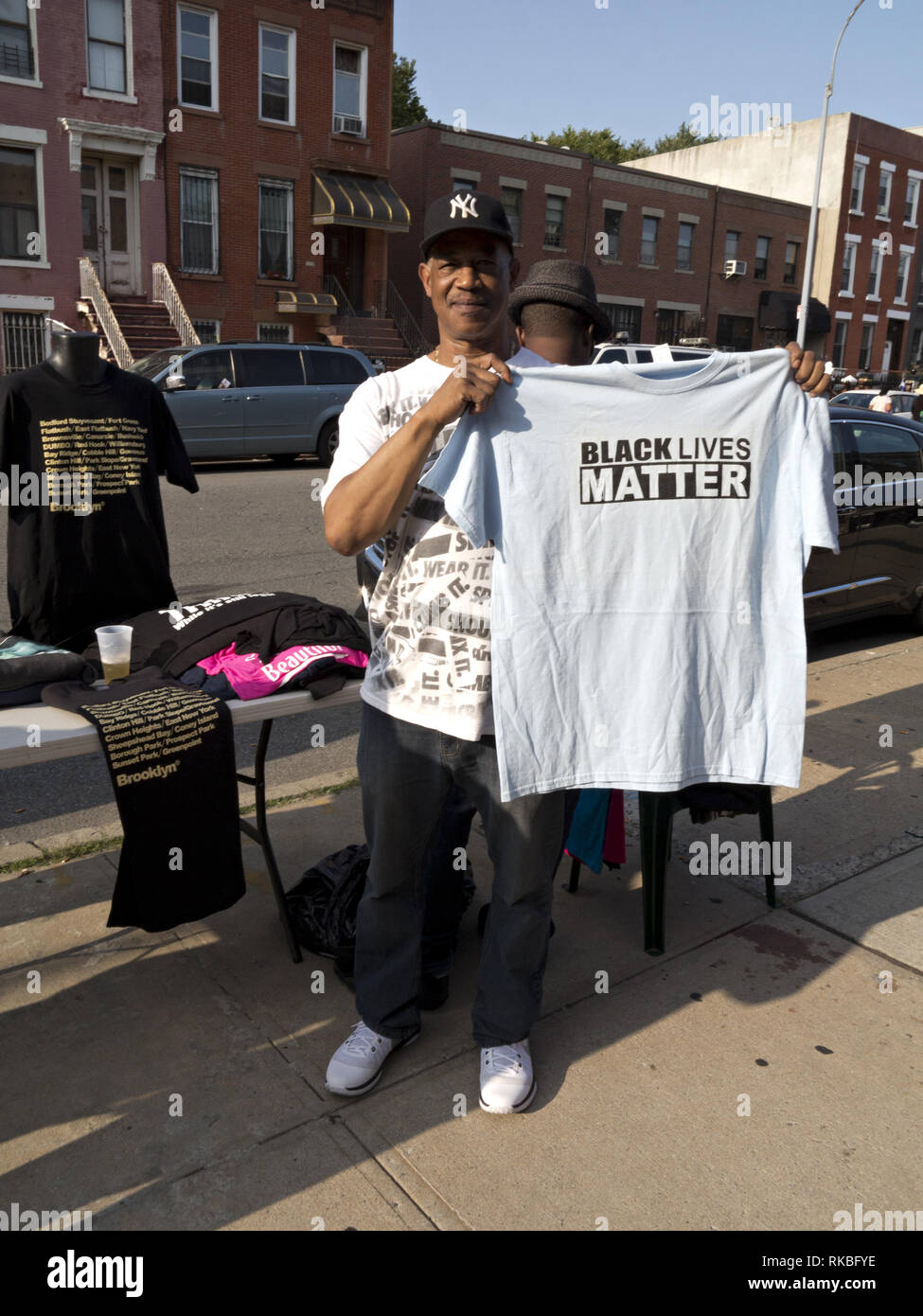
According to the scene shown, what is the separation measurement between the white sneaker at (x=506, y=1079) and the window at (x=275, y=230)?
22529mm

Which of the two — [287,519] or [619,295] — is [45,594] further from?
[619,295]

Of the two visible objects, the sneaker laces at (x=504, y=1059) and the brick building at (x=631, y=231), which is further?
the brick building at (x=631, y=231)

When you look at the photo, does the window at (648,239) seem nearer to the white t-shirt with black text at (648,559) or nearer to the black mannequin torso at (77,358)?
the black mannequin torso at (77,358)

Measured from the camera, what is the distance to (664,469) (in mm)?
2496

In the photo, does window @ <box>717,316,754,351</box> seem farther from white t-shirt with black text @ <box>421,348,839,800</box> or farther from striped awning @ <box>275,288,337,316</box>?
white t-shirt with black text @ <box>421,348,839,800</box>

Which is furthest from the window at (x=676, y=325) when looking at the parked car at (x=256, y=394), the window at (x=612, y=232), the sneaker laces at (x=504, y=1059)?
the sneaker laces at (x=504, y=1059)

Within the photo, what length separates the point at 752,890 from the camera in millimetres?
3842

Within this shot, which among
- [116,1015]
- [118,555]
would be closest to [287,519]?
[118,555]

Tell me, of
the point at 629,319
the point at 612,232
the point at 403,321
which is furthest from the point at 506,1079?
the point at 629,319

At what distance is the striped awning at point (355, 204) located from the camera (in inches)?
903

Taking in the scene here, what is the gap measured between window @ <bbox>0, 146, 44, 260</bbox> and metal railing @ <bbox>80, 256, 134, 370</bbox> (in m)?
0.89

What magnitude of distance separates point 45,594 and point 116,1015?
144 cm

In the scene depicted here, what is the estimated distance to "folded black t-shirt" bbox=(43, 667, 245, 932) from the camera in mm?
2734

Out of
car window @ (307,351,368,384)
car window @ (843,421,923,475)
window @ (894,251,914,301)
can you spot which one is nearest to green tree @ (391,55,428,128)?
window @ (894,251,914,301)
